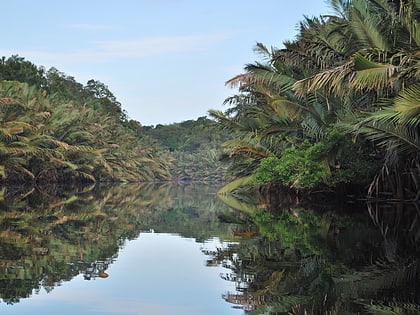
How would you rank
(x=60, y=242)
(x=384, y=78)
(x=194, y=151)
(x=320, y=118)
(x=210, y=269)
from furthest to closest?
(x=194, y=151)
(x=320, y=118)
(x=384, y=78)
(x=60, y=242)
(x=210, y=269)

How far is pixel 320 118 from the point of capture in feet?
61.6

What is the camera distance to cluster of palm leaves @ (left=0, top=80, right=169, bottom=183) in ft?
92.5

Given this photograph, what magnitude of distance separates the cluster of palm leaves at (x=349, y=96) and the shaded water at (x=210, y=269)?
2717 mm

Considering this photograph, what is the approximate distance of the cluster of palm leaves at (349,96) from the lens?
11.0 m

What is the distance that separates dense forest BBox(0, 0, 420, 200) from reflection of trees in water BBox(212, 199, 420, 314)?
2921mm

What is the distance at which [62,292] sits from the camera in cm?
496

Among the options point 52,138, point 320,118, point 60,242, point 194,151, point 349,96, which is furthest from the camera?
point 194,151

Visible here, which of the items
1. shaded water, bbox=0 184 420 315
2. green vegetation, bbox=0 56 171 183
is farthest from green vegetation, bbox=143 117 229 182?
shaded water, bbox=0 184 420 315

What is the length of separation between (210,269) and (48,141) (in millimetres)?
28408

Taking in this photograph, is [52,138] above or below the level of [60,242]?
above

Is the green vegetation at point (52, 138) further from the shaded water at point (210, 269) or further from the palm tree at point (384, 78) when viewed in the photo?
the shaded water at point (210, 269)

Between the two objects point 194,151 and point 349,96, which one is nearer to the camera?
point 349,96

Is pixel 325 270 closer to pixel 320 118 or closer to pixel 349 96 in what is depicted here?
pixel 349 96

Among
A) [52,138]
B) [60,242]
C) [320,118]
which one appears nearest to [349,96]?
[320,118]
